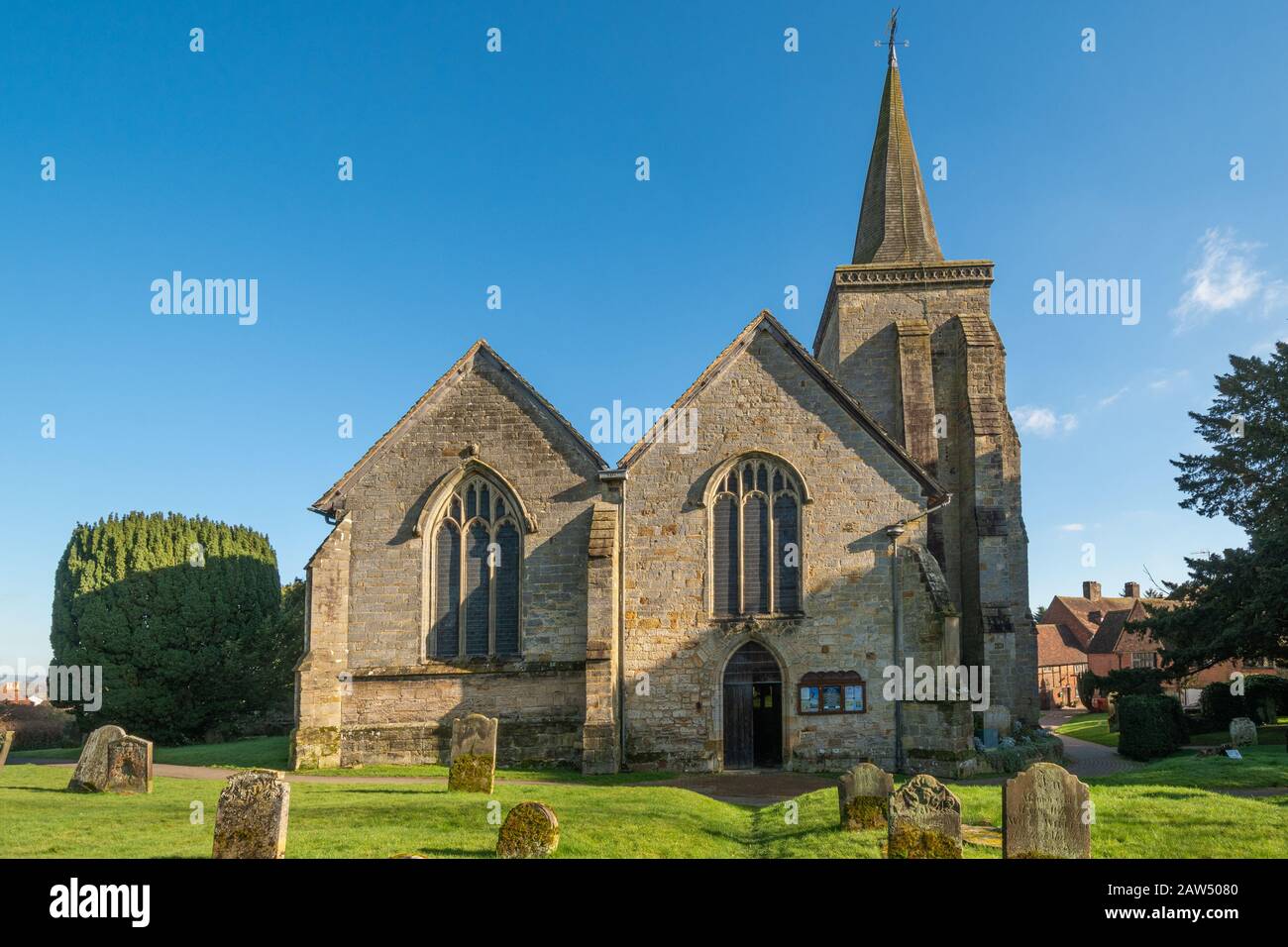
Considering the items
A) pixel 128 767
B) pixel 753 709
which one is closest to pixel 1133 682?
pixel 753 709

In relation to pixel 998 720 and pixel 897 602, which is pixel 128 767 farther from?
pixel 998 720

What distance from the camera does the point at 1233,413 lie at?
36.1m

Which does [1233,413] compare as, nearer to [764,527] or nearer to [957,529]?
[957,529]

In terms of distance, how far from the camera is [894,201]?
3066 cm

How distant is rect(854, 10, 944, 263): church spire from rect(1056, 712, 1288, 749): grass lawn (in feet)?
64.1

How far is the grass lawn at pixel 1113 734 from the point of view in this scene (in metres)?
26.5

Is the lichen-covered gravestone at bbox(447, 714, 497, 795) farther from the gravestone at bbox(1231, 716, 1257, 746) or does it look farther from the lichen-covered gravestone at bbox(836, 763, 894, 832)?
the gravestone at bbox(1231, 716, 1257, 746)

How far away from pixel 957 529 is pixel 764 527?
366 inches

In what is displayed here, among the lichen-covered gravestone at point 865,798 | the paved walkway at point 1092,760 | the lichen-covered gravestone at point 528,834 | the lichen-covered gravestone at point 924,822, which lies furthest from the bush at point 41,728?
the paved walkway at point 1092,760

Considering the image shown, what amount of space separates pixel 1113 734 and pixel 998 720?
15.5m

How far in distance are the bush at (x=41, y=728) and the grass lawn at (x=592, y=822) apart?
18.0m

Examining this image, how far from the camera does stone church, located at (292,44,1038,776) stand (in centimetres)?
2031
